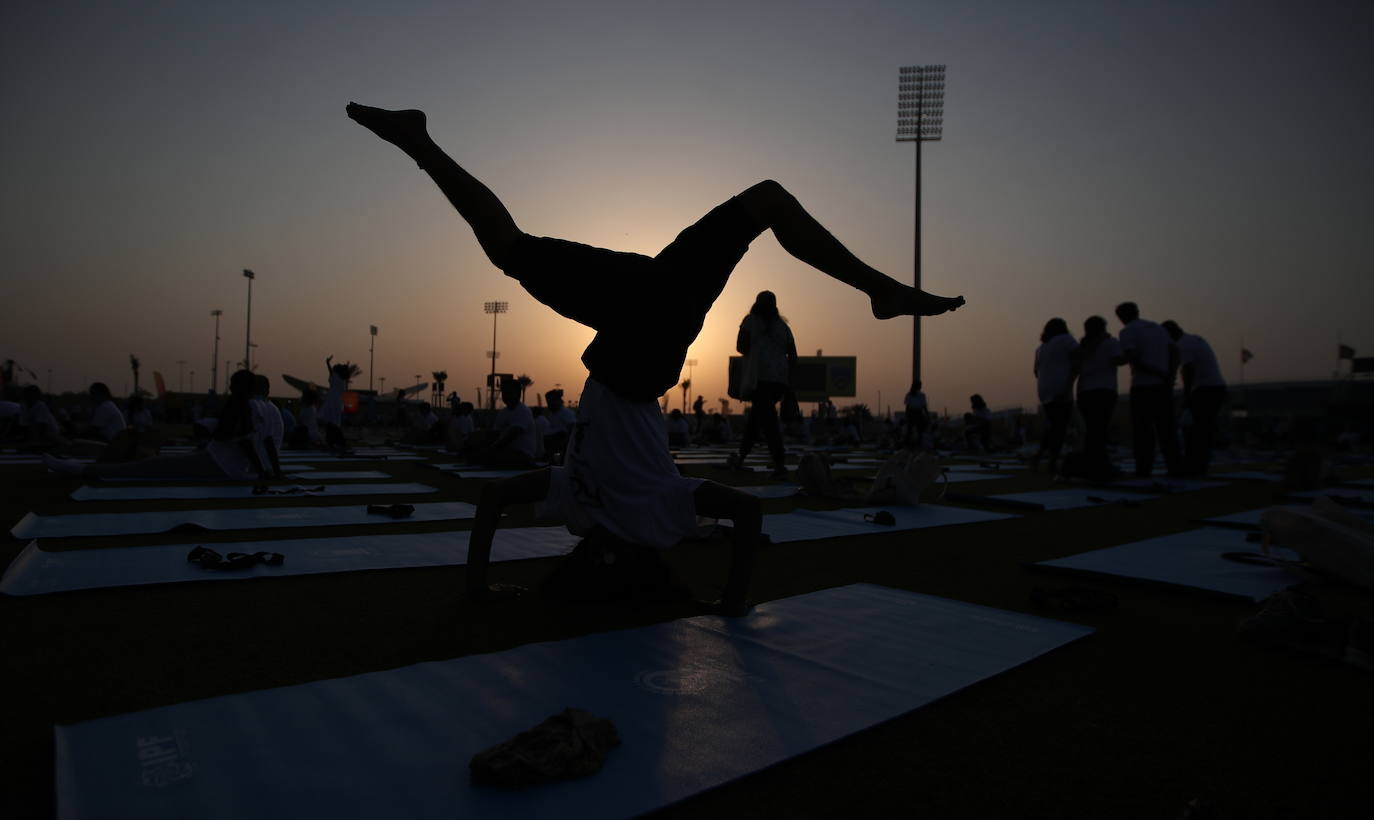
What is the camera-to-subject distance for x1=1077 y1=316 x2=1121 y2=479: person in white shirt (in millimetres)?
8516

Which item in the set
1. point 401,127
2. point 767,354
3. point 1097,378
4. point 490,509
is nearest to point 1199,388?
point 1097,378

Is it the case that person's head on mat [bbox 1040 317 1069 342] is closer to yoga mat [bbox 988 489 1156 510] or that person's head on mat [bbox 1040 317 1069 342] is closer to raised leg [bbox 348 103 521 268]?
yoga mat [bbox 988 489 1156 510]

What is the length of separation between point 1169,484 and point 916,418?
8223 millimetres

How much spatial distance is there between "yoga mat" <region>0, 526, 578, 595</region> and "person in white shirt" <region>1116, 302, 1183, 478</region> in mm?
7747

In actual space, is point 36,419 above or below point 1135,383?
below

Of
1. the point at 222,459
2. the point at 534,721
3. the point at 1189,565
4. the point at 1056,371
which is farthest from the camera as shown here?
the point at 1056,371

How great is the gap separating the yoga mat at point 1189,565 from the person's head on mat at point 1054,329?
5546 mm

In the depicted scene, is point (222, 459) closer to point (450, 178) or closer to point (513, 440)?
point (513, 440)

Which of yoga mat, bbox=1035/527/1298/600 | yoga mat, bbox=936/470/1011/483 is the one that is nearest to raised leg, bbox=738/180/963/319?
yoga mat, bbox=1035/527/1298/600

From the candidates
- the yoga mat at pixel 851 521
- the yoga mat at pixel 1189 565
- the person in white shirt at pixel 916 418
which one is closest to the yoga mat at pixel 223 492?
the yoga mat at pixel 851 521

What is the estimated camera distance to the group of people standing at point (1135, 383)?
858cm

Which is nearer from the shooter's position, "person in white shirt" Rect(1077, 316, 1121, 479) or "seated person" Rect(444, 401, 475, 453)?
"person in white shirt" Rect(1077, 316, 1121, 479)

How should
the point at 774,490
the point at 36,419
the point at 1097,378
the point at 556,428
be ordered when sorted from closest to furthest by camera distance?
the point at 774,490, the point at 1097,378, the point at 556,428, the point at 36,419

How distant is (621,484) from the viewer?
7.79ft
